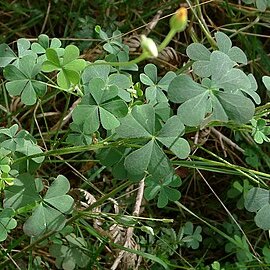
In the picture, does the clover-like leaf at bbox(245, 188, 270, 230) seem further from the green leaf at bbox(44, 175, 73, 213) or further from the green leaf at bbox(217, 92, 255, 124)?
the green leaf at bbox(44, 175, 73, 213)

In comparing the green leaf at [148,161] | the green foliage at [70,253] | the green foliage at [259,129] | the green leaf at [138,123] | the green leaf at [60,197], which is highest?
the green leaf at [138,123]

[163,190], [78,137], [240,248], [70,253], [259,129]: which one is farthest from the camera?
[240,248]

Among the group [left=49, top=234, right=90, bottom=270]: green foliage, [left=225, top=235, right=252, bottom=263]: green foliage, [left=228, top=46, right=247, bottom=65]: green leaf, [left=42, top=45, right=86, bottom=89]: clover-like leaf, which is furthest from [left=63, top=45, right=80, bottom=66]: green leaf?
[left=225, top=235, right=252, bottom=263]: green foliage

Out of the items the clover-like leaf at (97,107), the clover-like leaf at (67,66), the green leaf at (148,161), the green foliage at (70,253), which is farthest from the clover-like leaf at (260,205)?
the green foliage at (70,253)

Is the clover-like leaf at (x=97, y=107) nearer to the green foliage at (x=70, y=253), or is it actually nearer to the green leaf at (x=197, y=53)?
the green leaf at (x=197, y=53)

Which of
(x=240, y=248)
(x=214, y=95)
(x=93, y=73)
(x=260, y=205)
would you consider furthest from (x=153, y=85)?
(x=240, y=248)

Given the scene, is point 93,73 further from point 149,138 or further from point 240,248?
point 240,248

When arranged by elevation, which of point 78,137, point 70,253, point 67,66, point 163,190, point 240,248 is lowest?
point 240,248
